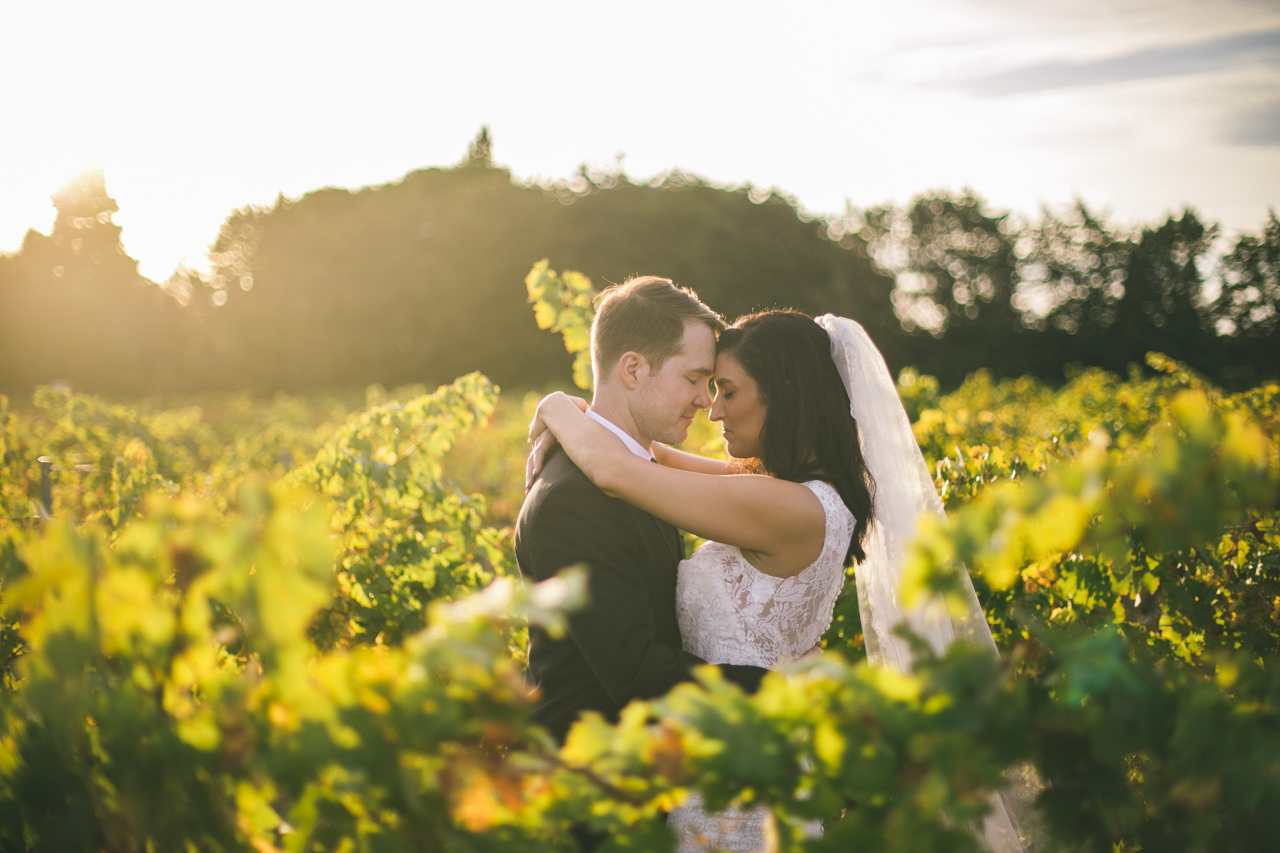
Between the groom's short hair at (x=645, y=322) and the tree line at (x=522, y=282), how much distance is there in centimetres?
3394

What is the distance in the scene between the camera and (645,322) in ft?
9.31

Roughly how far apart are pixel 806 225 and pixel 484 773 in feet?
143

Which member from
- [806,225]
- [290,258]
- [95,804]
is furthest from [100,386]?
[95,804]

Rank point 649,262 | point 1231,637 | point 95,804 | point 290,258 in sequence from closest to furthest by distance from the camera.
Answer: point 95,804 < point 1231,637 < point 649,262 < point 290,258

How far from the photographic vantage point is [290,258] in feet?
151

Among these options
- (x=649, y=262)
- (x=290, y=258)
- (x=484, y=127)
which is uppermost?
(x=484, y=127)

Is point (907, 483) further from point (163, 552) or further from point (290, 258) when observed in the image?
point (290, 258)

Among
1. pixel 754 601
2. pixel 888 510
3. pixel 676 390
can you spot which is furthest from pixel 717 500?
pixel 888 510

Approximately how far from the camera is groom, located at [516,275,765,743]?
2.22m

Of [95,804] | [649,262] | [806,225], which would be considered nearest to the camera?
[95,804]

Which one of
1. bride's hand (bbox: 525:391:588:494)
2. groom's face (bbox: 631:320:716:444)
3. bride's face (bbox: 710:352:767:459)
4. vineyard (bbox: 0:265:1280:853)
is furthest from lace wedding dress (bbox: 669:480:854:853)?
vineyard (bbox: 0:265:1280:853)

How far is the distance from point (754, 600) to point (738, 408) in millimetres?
782

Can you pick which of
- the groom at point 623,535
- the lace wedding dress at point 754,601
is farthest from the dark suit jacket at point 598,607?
the lace wedding dress at point 754,601

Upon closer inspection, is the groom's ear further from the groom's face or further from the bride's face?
the bride's face
